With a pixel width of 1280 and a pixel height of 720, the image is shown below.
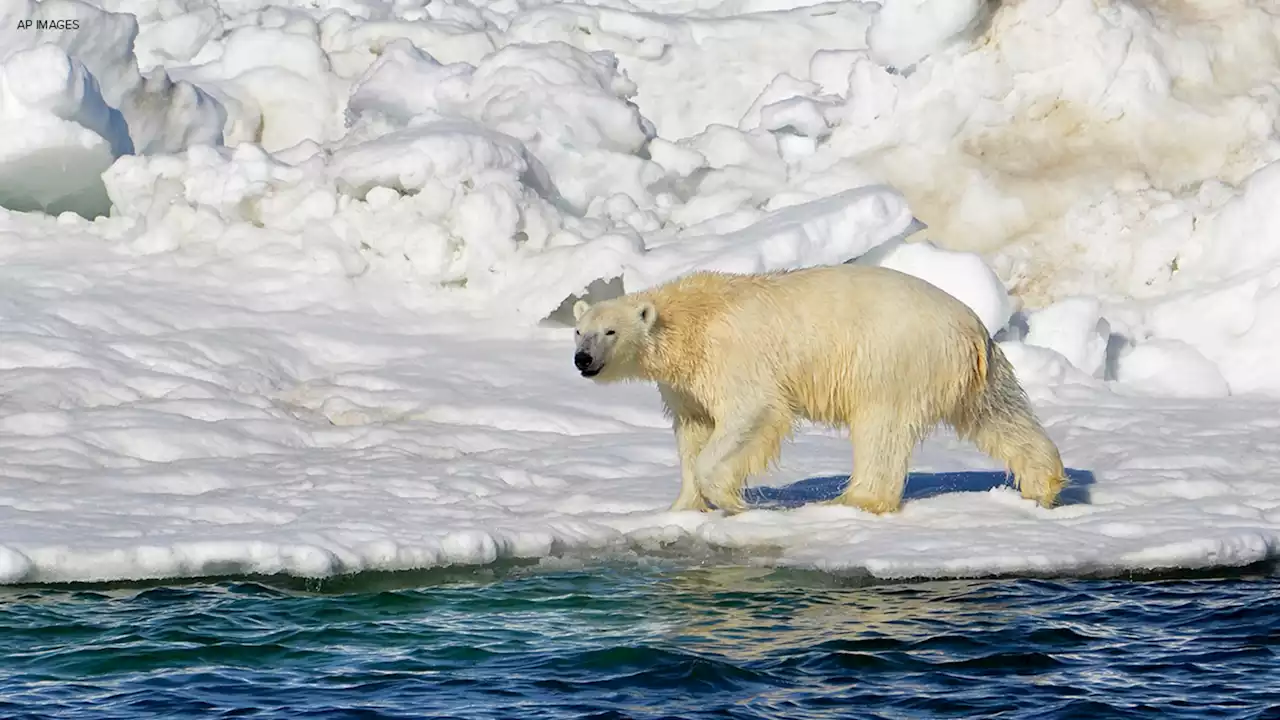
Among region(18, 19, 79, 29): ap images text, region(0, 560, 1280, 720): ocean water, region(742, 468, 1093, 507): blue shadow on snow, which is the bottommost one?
region(0, 560, 1280, 720): ocean water

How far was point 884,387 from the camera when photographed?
316 inches

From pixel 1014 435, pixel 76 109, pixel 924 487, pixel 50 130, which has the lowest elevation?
pixel 924 487

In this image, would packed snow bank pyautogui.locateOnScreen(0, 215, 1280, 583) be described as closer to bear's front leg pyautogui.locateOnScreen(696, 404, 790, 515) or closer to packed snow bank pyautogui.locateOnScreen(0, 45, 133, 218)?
bear's front leg pyautogui.locateOnScreen(696, 404, 790, 515)

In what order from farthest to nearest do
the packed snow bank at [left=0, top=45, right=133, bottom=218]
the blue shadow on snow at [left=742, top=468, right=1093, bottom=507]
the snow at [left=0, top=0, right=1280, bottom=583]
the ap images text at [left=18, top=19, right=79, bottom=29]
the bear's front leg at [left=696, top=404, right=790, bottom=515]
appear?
the ap images text at [left=18, top=19, right=79, bottom=29]
the packed snow bank at [left=0, top=45, right=133, bottom=218]
the blue shadow on snow at [left=742, top=468, right=1093, bottom=507]
the snow at [left=0, top=0, right=1280, bottom=583]
the bear's front leg at [left=696, top=404, right=790, bottom=515]

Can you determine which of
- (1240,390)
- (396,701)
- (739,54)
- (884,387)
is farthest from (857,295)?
(739,54)

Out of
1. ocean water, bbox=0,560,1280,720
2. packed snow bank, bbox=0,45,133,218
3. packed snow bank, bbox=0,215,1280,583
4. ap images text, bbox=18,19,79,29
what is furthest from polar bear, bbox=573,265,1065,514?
ap images text, bbox=18,19,79,29

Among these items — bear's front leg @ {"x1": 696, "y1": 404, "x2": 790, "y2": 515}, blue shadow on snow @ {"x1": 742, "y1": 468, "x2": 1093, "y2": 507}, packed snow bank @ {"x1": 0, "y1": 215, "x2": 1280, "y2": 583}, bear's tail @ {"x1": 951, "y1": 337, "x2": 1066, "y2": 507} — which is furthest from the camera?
blue shadow on snow @ {"x1": 742, "y1": 468, "x2": 1093, "y2": 507}

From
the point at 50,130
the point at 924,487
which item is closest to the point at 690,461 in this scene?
the point at 924,487

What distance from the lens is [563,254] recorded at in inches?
492

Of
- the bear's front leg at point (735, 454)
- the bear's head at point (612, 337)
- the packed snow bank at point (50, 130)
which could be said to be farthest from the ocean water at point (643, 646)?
the packed snow bank at point (50, 130)

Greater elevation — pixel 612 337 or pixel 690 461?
pixel 612 337

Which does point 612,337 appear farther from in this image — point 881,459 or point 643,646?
point 643,646

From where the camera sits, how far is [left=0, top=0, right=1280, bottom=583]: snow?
8.15m

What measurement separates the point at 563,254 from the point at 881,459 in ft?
15.9
